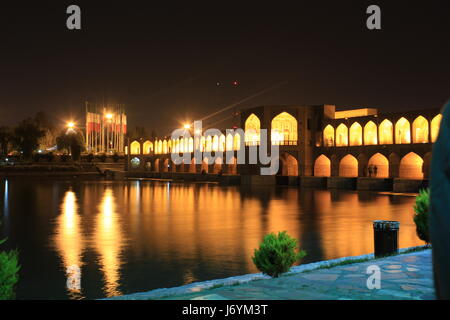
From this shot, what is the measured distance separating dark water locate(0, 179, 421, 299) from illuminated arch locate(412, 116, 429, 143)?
13.7m

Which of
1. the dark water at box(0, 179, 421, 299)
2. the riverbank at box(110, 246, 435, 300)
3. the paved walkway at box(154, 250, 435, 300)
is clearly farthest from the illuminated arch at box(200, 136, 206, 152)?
the paved walkway at box(154, 250, 435, 300)

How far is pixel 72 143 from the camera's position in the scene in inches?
2408

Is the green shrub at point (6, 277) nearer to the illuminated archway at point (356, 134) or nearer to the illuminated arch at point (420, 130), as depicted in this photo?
the illuminated arch at point (420, 130)

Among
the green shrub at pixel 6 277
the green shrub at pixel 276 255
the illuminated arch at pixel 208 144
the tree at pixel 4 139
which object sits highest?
the tree at pixel 4 139

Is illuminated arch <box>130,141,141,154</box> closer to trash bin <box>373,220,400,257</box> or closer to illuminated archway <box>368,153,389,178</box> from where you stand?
illuminated archway <box>368,153,389,178</box>

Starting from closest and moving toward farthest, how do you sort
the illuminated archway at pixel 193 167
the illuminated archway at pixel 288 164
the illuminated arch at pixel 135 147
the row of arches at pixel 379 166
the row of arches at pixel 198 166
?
1. the row of arches at pixel 379 166
2. the illuminated archway at pixel 288 164
3. the row of arches at pixel 198 166
4. the illuminated archway at pixel 193 167
5. the illuminated arch at pixel 135 147

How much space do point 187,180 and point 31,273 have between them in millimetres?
33104

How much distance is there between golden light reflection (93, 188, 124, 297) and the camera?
20.2ft

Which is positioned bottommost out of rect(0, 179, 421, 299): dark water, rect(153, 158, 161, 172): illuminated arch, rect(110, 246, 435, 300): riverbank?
Result: rect(0, 179, 421, 299): dark water

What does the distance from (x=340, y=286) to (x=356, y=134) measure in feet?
101

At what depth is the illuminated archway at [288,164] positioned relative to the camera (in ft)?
121

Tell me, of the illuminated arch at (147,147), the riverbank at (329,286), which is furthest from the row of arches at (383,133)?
the illuminated arch at (147,147)

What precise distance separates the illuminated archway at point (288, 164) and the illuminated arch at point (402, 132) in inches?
317
